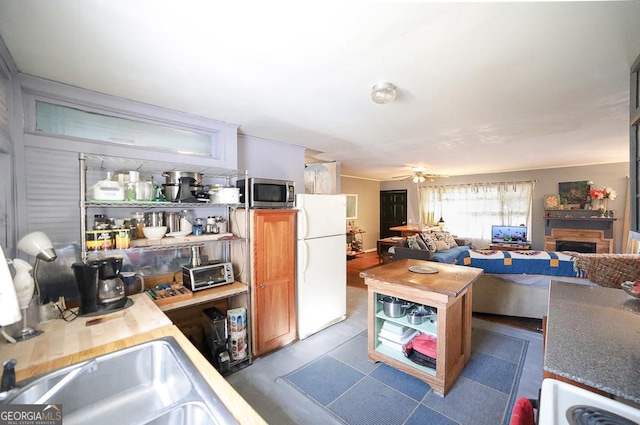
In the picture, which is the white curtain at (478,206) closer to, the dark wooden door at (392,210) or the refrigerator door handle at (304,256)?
the dark wooden door at (392,210)

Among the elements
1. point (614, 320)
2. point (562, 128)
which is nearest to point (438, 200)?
point (562, 128)

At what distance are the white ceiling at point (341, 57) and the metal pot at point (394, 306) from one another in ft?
5.56

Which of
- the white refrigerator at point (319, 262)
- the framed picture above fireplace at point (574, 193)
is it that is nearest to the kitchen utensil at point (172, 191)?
the white refrigerator at point (319, 262)

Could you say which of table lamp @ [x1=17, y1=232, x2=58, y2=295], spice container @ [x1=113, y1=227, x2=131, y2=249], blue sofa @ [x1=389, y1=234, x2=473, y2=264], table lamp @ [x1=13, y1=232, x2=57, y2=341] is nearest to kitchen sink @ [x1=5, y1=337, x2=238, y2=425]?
table lamp @ [x1=13, y1=232, x2=57, y2=341]

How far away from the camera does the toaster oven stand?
7.17ft

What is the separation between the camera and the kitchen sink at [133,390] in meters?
0.88

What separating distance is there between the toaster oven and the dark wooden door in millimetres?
6509

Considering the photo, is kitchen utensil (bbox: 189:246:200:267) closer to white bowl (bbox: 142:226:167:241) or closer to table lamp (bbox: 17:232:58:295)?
Answer: white bowl (bbox: 142:226:167:241)

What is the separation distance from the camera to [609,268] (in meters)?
2.61

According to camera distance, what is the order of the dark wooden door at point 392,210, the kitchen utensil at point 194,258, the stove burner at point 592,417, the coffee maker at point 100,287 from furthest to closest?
the dark wooden door at point 392,210 → the kitchen utensil at point 194,258 → the coffee maker at point 100,287 → the stove burner at point 592,417

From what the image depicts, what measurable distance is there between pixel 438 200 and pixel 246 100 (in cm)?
675

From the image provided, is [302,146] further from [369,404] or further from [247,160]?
[369,404]

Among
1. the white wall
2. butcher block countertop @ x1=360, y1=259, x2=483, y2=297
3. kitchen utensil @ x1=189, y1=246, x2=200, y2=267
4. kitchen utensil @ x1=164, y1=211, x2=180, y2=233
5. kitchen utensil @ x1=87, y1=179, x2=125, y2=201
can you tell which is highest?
the white wall

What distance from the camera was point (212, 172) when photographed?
2539 mm
